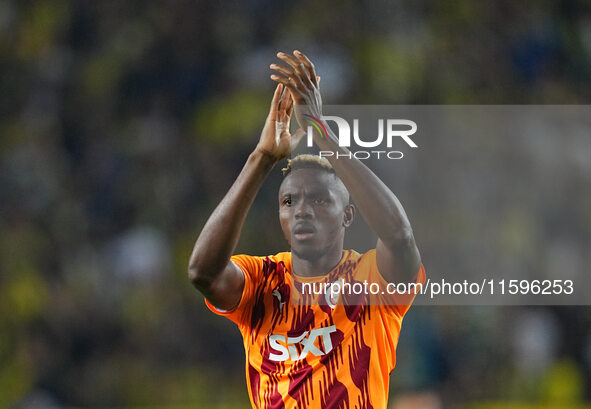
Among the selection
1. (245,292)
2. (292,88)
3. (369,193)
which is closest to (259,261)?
(245,292)

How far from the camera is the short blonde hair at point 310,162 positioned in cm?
375

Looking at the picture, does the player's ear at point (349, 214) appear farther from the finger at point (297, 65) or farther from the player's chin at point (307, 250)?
the finger at point (297, 65)

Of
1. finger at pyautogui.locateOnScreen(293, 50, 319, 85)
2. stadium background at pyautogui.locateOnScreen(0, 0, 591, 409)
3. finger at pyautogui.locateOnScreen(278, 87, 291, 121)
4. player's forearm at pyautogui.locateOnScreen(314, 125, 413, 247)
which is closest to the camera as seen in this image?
player's forearm at pyautogui.locateOnScreen(314, 125, 413, 247)

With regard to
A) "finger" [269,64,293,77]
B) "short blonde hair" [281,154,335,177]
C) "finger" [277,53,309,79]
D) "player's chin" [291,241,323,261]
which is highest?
"finger" [277,53,309,79]

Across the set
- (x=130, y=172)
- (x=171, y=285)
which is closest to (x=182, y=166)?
(x=130, y=172)

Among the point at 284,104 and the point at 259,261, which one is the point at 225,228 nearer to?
the point at 259,261

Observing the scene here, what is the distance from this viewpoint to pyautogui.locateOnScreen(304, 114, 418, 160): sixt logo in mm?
3648

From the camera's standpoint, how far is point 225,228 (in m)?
3.49

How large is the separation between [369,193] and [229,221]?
1.98 ft

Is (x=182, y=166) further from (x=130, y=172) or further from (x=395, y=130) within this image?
(x=395, y=130)

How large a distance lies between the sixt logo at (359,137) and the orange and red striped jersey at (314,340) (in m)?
0.51

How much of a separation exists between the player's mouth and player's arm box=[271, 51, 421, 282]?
12.9 inches

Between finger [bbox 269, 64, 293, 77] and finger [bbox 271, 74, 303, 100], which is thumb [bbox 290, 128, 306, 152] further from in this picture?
finger [bbox 269, 64, 293, 77]

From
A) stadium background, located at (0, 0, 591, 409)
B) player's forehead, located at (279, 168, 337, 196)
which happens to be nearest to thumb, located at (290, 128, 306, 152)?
player's forehead, located at (279, 168, 337, 196)
